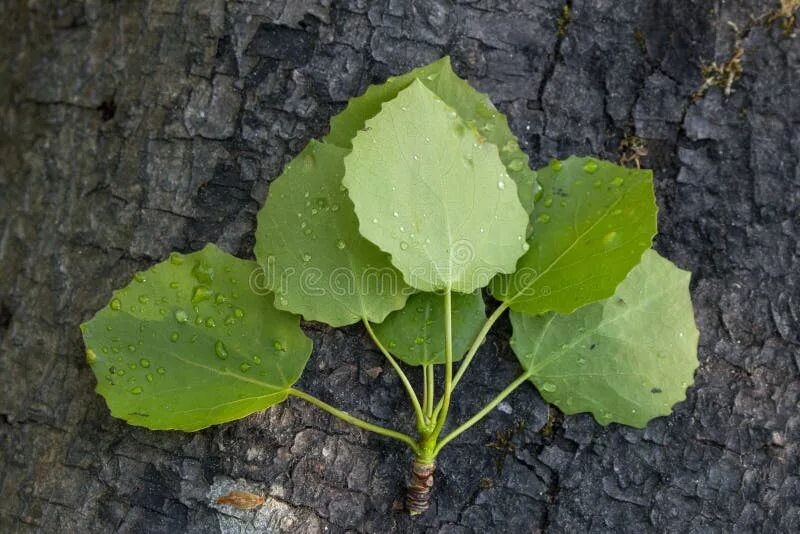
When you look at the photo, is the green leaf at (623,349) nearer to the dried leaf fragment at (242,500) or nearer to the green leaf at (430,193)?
the green leaf at (430,193)

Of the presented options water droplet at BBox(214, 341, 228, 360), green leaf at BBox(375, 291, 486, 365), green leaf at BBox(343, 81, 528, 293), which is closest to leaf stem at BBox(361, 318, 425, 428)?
green leaf at BBox(375, 291, 486, 365)

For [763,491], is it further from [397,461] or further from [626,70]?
[626,70]

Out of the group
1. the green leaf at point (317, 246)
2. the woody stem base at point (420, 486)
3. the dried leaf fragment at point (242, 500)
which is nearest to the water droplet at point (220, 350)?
the green leaf at point (317, 246)

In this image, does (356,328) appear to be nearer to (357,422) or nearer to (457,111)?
(357,422)

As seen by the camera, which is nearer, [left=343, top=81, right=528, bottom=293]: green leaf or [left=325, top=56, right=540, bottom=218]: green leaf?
[left=343, top=81, right=528, bottom=293]: green leaf

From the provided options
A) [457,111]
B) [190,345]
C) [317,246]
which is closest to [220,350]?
[190,345]

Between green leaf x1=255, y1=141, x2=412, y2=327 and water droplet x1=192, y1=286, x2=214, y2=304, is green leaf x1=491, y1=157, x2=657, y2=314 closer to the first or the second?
green leaf x1=255, y1=141, x2=412, y2=327
